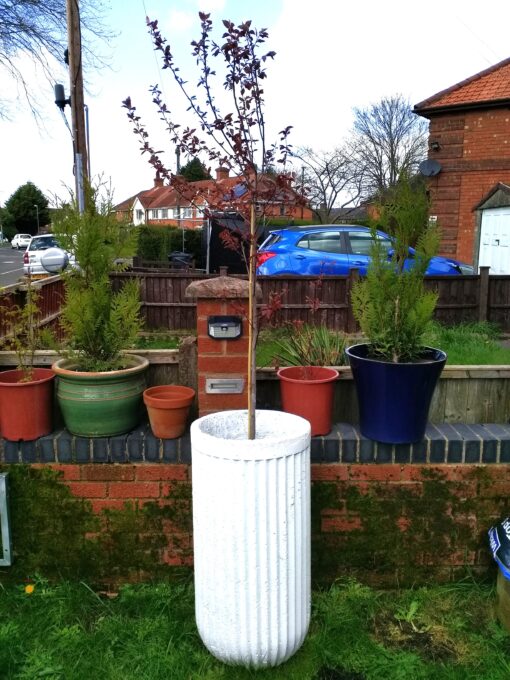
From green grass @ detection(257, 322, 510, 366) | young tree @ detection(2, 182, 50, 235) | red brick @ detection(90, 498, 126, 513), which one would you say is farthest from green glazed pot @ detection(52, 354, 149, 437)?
young tree @ detection(2, 182, 50, 235)

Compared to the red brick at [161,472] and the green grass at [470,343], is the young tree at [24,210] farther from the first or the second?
A: the red brick at [161,472]

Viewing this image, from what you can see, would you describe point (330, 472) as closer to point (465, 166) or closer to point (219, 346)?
point (219, 346)

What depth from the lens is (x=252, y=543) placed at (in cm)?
201

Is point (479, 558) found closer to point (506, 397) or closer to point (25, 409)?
point (506, 397)

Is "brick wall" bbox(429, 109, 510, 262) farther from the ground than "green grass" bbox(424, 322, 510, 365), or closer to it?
farther from the ground

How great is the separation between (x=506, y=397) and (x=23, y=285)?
319 cm

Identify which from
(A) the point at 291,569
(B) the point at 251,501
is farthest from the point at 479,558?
(B) the point at 251,501

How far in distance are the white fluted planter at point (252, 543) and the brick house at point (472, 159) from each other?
442 inches

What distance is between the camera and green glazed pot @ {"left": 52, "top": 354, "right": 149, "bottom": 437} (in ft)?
8.36

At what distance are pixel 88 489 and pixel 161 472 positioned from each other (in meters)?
0.35

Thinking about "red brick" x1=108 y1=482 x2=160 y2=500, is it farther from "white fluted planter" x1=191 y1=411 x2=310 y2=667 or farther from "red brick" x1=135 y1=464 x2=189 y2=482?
"white fluted planter" x1=191 y1=411 x2=310 y2=667

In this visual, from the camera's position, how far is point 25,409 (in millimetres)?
2582

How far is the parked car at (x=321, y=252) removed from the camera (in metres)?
9.44

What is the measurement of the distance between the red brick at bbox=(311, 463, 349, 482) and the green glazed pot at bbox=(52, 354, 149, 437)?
879 millimetres
